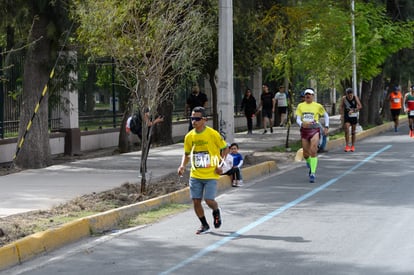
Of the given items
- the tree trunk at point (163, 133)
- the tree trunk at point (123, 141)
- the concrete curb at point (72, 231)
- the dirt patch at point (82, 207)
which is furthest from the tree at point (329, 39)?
the concrete curb at point (72, 231)

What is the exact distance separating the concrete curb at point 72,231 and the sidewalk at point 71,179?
4.00 ft

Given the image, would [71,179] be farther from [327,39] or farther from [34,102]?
[327,39]

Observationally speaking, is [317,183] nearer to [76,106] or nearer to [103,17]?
[103,17]

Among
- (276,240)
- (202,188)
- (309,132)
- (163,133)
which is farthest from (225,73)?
(163,133)

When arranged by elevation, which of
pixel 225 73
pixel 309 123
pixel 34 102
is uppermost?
pixel 225 73

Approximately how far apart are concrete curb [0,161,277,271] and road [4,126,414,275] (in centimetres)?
15

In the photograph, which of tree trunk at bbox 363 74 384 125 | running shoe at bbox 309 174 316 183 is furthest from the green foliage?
running shoe at bbox 309 174 316 183

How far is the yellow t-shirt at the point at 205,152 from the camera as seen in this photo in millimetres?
10906

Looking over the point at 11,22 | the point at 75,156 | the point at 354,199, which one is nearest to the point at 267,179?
the point at 354,199

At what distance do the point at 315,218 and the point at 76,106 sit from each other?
52.2 ft

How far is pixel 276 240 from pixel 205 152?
150 cm

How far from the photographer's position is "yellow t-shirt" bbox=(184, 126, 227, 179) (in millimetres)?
10906

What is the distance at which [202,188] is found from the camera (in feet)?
36.2

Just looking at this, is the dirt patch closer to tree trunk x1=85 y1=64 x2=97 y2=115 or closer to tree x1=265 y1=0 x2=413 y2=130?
tree x1=265 y1=0 x2=413 y2=130
